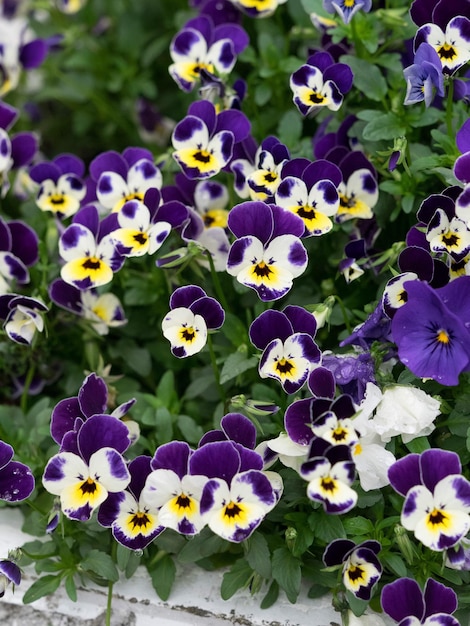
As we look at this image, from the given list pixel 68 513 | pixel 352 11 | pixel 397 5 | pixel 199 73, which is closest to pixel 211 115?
pixel 199 73

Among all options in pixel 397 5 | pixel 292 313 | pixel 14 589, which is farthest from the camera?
pixel 397 5

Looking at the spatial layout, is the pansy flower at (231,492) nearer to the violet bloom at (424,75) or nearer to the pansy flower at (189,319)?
the pansy flower at (189,319)

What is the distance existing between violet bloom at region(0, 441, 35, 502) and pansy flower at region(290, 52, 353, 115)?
2.40 ft

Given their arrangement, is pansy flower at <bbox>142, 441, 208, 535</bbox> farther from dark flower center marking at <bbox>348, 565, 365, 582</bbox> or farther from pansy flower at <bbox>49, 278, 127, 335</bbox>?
pansy flower at <bbox>49, 278, 127, 335</bbox>

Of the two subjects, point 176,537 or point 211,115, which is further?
point 211,115

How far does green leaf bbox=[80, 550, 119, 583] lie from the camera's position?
1.41 meters

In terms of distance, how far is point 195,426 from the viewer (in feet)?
5.08

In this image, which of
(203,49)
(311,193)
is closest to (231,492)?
(311,193)

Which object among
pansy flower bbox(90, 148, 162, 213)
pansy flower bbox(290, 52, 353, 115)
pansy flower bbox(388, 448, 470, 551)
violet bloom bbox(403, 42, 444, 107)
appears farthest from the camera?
pansy flower bbox(90, 148, 162, 213)

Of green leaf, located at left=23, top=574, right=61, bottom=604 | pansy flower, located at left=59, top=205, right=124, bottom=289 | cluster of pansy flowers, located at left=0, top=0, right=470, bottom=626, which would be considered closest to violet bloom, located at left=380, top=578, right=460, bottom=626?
cluster of pansy flowers, located at left=0, top=0, right=470, bottom=626

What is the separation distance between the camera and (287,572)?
136cm

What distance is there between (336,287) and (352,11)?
50 cm

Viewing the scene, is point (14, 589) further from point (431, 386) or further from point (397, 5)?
point (397, 5)

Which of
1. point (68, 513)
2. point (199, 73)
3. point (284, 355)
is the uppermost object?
point (199, 73)
